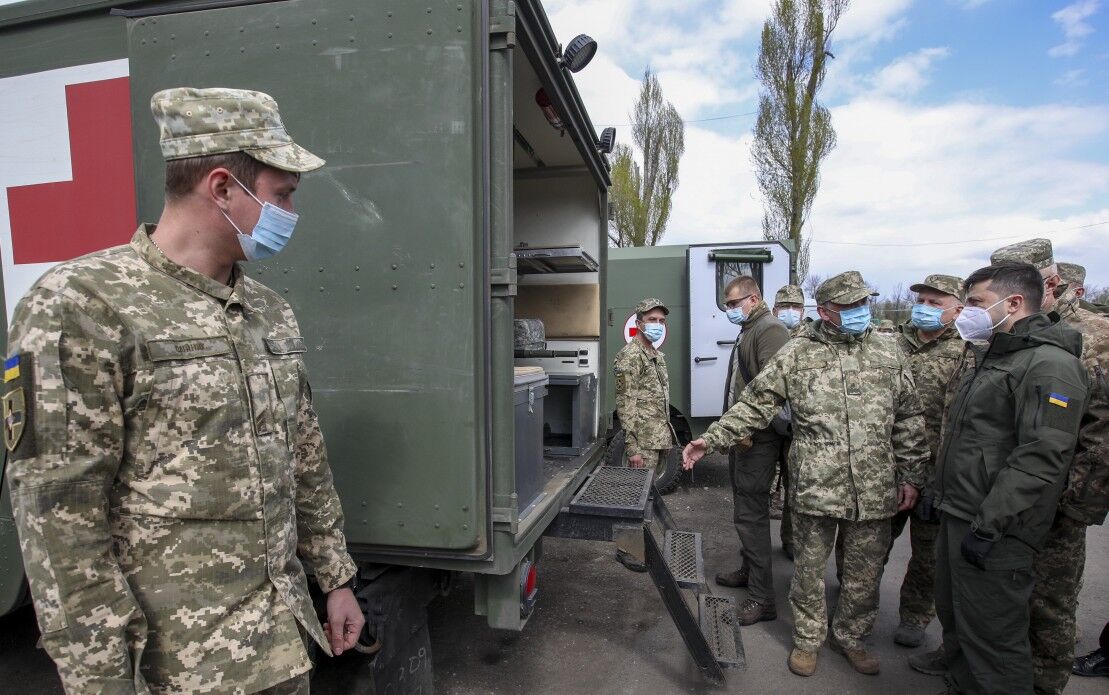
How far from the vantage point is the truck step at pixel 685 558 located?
99.8 inches

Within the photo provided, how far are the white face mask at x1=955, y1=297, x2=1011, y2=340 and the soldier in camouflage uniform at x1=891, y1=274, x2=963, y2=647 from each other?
67 centimetres

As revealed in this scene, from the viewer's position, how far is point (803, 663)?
2.85 m

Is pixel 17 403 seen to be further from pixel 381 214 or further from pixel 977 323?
pixel 977 323

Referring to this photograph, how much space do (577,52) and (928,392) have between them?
101 inches

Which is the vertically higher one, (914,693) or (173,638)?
(173,638)

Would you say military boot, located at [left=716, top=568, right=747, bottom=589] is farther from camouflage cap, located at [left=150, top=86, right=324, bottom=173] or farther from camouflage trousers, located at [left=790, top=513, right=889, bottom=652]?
camouflage cap, located at [left=150, top=86, right=324, bottom=173]

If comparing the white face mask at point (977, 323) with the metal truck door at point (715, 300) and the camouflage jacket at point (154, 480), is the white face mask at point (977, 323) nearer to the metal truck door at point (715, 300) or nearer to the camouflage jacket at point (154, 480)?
the camouflage jacket at point (154, 480)

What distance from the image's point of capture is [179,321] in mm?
1115

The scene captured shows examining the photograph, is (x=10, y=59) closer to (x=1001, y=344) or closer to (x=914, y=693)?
(x=1001, y=344)

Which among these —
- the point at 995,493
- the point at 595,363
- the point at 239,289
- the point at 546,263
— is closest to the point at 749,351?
the point at 595,363

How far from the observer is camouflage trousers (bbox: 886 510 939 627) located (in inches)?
123

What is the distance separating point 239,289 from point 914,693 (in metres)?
3.15

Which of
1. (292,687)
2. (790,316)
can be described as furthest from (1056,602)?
(790,316)

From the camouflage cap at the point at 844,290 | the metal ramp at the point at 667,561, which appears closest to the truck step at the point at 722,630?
the metal ramp at the point at 667,561
